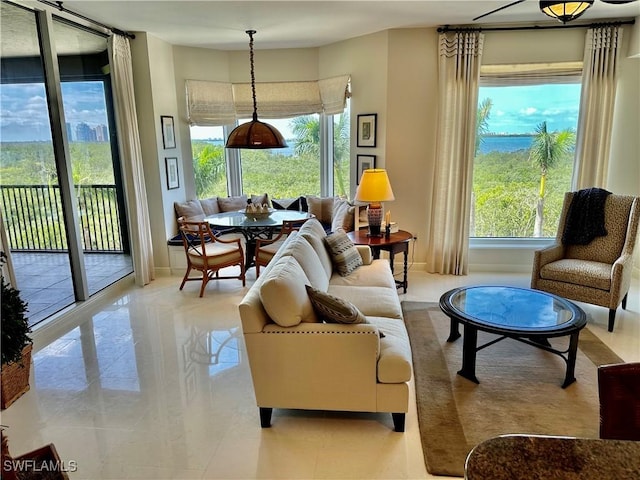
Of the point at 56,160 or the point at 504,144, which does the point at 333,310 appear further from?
the point at 504,144

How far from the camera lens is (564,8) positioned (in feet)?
9.23

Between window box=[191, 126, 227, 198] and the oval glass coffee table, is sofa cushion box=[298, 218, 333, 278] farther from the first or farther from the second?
window box=[191, 126, 227, 198]

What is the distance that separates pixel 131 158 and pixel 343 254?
2657 millimetres

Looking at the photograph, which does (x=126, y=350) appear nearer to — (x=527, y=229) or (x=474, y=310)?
(x=474, y=310)

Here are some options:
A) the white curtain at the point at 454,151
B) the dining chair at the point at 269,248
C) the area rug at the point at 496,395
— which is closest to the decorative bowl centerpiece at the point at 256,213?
the dining chair at the point at 269,248

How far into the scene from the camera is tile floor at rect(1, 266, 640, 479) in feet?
7.22

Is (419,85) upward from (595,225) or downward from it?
upward

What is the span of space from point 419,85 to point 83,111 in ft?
11.8

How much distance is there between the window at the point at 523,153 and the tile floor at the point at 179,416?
1.64 meters

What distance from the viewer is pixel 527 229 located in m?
5.29

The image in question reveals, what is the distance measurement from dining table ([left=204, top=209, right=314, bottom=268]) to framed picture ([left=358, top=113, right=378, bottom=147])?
1173 mm

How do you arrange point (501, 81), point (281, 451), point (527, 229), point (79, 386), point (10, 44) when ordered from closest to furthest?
point (281, 451)
point (79, 386)
point (10, 44)
point (501, 81)
point (527, 229)

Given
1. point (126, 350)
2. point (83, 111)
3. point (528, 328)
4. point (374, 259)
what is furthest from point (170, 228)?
point (528, 328)

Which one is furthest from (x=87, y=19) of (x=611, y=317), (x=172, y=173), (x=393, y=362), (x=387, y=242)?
(x=611, y=317)
